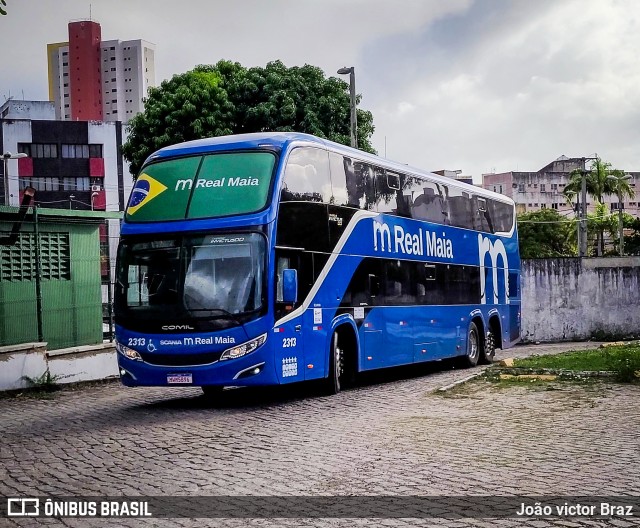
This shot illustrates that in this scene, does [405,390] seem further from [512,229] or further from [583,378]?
[512,229]

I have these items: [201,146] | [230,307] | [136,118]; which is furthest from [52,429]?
[136,118]

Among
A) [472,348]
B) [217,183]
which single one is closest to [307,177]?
[217,183]

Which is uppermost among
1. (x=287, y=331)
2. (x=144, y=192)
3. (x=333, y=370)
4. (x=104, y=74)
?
(x=104, y=74)

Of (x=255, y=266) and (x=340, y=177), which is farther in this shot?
(x=340, y=177)

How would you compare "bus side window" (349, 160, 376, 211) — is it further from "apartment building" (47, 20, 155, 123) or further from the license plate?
"apartment building" (47, 20, 155, 123)

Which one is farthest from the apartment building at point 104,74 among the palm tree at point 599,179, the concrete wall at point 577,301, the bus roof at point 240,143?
the bus roof at point 240,143

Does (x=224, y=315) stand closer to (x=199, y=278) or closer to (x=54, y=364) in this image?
(x=199, y=278)

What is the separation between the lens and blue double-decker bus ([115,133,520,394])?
1357 centimetres

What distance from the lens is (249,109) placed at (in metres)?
39.3

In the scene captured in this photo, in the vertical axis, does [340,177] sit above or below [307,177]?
above

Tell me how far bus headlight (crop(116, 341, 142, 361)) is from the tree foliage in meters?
25.2

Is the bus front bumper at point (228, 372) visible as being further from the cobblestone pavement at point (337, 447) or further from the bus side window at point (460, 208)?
the bus side window at point (460, 208)

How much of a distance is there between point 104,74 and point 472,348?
5180 inches

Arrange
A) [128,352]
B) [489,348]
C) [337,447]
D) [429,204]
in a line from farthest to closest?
[489,348]
[429,204]
[128,352]
[337,447]
